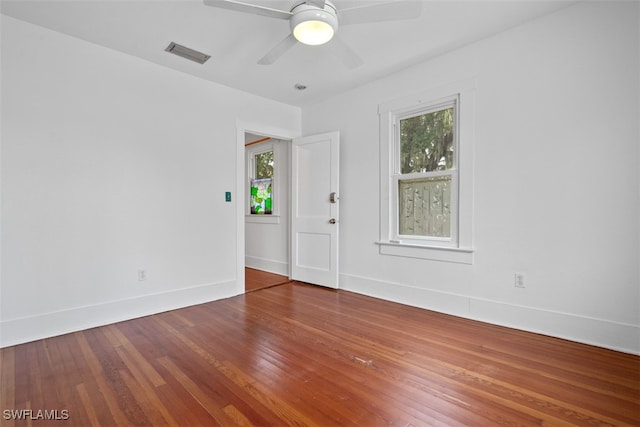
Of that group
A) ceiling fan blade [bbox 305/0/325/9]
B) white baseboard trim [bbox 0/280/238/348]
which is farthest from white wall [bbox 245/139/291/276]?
ceiling fan blade [bbox 305/0/325/9]

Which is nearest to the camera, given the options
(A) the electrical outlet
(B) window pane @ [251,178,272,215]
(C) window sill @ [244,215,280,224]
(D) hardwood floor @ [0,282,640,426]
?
(D) hardwood floor @ [0,282,640,426]

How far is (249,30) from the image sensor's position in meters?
2.64

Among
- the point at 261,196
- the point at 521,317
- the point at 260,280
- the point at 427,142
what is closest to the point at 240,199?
the point at 260,280

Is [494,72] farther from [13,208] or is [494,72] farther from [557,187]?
[13,208]

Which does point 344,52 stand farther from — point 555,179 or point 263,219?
point 263,219

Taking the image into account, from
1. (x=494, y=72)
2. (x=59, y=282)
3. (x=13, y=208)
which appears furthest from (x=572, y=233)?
(x=13, y=208)

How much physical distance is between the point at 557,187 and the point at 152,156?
3771 millimetres

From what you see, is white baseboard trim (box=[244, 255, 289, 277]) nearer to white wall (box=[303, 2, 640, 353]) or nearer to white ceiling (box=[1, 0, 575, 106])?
white wall (box=[303, 2, 640, 353])

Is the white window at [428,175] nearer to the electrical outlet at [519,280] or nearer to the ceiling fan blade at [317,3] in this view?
the electrical outlet at [519,280]

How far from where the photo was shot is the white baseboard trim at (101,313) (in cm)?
250

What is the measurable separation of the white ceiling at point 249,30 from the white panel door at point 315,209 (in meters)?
1.08

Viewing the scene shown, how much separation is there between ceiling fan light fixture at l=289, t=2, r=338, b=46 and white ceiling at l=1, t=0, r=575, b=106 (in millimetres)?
216

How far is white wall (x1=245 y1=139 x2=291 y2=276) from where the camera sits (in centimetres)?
514

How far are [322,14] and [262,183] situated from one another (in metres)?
3.89
